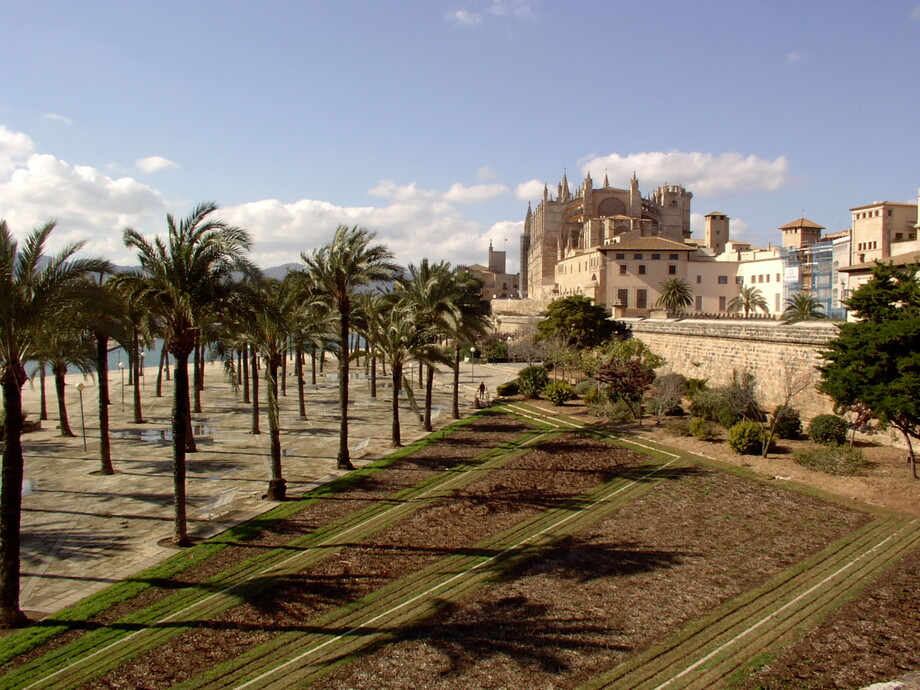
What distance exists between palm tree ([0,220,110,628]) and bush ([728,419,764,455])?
60.9 feet

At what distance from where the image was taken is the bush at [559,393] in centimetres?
3114

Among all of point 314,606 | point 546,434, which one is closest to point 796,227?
point 546,434

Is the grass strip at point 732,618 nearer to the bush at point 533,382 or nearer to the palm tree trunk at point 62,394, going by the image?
the bush at point 533,382

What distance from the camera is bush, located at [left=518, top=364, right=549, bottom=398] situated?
33438mm

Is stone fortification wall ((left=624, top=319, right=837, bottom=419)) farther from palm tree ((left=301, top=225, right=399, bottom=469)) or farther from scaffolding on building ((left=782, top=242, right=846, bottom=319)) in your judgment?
scaffolding on building ((left=782, top=242, right=846, bottom=319))

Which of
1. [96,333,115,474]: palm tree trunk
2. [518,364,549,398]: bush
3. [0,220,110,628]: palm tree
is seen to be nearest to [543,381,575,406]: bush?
Result: [518,364,549,398]: bush

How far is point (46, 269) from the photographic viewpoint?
1079cm

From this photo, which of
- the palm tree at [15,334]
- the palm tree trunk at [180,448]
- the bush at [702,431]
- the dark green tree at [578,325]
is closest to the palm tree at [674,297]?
the dark green tree at [578,325]

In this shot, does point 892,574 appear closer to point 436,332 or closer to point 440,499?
point 440,499

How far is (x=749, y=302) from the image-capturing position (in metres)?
60.1

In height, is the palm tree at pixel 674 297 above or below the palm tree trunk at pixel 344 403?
above

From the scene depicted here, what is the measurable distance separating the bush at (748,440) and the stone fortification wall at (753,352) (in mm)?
4377

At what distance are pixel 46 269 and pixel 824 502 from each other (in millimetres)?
17150

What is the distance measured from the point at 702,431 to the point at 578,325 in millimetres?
19466
